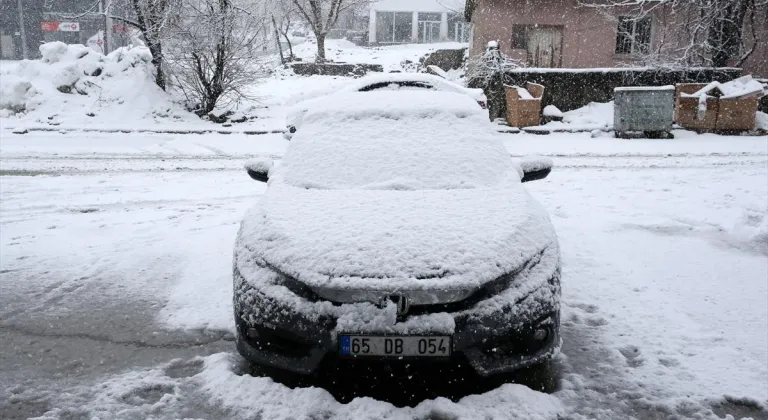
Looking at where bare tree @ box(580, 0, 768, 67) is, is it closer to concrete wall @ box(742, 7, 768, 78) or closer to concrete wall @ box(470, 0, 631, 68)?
concrete wall @ box(742, 7, 768, 78)

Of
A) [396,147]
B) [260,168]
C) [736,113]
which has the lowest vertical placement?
[736,113]

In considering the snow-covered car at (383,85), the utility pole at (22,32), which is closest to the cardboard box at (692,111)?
the snow-covered car at (383,85)

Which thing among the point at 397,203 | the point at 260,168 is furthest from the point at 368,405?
the point at 260,168

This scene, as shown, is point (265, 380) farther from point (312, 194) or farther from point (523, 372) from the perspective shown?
point (523, 372)

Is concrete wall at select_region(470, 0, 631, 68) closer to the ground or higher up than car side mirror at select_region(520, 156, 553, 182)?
higher up

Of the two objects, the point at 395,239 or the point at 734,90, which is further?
the point at 734,90

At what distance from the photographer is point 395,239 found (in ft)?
11.0

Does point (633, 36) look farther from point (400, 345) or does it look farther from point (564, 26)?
point (400, 345)

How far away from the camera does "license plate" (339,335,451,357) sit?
2986mm

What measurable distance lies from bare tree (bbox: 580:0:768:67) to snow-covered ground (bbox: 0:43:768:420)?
1091 centimetres

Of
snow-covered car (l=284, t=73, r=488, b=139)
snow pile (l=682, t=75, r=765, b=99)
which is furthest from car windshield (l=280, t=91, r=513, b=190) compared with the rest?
snow pile (l=682, t=75, r=765, b=99)

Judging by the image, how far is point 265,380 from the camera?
3.49 m

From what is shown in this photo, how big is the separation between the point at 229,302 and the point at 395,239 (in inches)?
76.7

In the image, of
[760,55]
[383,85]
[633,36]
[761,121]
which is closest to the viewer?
[383,85]
